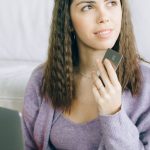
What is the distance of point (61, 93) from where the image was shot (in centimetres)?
99

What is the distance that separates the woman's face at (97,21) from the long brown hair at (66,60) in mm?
38

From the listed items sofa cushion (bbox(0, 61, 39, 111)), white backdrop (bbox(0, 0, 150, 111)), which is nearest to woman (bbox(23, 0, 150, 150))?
sofa cushion (bbox(0, 61, 39, 111))

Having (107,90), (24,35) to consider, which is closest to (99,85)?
(107,90)

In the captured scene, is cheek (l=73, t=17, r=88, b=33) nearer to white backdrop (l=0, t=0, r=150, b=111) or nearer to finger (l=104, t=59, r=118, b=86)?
finger (l=104, t=59, r=118, b=86)

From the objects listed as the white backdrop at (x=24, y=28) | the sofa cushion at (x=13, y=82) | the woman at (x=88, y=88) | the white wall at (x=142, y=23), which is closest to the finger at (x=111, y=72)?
the woman at (x=88, y=88)

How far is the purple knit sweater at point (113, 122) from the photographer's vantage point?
823 mm

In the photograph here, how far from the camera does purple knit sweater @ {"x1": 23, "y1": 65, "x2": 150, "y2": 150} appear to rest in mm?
823

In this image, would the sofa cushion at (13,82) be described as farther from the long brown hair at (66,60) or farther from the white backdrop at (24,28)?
the long brown hair at (66,60)

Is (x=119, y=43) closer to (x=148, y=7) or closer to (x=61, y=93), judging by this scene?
(x=61, y=93)

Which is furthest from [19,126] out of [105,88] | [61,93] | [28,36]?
[28,36]

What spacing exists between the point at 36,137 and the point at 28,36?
0.60 meters

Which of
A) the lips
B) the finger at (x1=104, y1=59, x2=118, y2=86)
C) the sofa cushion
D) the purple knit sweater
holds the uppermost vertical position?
the lips

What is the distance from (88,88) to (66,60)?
0.10 meters

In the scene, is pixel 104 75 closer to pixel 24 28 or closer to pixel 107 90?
pixel 107 90
